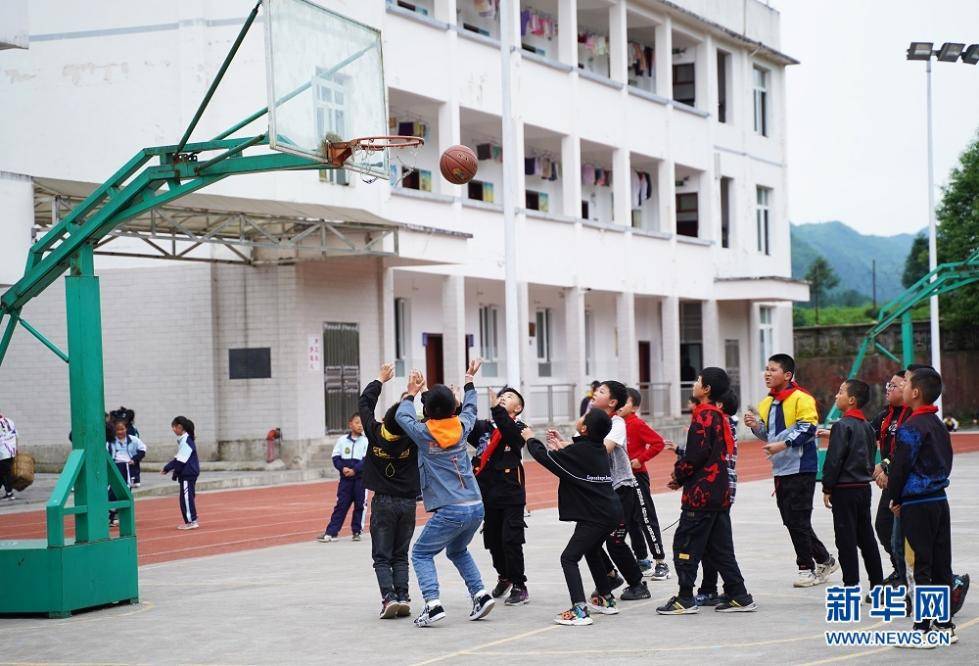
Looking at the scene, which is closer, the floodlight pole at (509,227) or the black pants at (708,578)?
the black pants at (708,578)

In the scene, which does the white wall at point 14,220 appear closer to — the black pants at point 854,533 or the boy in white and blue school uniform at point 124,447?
the boy in white and blue school uniform at point 124,447

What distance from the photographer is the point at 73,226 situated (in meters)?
13.4

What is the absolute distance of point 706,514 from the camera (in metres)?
11.7

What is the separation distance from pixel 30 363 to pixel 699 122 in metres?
24.6

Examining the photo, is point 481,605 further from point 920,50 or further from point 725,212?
point 725,212

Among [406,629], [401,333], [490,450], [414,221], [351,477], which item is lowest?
[406,629]

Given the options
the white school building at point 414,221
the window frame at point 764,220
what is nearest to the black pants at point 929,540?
the white school building at point 414,221

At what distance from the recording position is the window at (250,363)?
3231 cm

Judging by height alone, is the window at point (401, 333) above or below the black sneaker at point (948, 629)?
above

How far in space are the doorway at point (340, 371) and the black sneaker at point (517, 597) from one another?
2095 centimetres

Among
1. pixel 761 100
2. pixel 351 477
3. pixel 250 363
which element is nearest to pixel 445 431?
pixel 351 477

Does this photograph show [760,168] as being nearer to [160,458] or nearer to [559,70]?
[559,70]

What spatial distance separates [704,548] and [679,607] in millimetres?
522

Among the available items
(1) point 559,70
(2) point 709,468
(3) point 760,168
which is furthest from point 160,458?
(3) point 760,168
